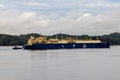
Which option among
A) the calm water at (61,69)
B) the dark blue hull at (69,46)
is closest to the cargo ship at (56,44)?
the dark blue hull at (69,46)

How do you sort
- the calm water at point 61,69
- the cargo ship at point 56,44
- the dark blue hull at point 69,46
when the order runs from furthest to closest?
the dark blue hull at point 69,46
the cargo ship at point 56,44
the calm water at point 61,69

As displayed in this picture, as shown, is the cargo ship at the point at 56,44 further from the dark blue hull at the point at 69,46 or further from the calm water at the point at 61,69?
the calm water at the point at 61,69

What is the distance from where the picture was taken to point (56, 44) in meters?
160

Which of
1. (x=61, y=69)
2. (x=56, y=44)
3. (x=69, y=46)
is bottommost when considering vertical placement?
(x=61, y=69)

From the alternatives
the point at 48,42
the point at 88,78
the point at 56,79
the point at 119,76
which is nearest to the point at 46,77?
the point at 56,79

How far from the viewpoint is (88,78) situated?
125ft

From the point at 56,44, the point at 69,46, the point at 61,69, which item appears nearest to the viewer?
the point at 61,69

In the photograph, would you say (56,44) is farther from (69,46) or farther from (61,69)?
(61,69)

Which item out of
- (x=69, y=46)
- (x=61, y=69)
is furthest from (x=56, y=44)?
(x=61, y=69)

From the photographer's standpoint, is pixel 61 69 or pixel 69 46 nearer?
pixel 61 69

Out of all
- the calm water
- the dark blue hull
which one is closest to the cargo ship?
the dark blue hull

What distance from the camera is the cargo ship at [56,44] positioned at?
150 metres

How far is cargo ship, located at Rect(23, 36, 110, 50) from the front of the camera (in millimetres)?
149825

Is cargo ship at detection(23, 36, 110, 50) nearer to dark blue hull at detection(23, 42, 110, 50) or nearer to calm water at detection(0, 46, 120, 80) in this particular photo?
dark blue hull at detection(23, 42, 110, 50)
